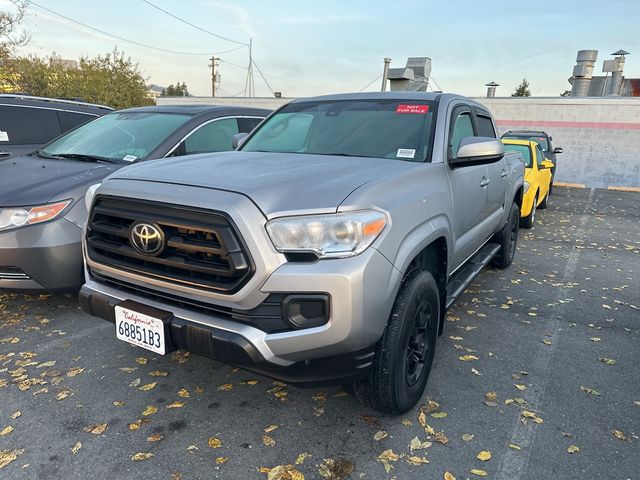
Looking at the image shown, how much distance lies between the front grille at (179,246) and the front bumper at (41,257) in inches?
47.2

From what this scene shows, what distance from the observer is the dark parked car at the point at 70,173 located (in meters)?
3.43

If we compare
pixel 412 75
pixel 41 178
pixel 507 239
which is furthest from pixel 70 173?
pixel 412 75

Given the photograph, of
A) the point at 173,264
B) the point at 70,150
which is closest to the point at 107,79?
the point at 70,150

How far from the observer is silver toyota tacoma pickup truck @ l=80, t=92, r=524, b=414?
2.01 metres

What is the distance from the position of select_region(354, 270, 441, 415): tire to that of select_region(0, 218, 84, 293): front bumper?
2504mm

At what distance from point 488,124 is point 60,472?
456cm

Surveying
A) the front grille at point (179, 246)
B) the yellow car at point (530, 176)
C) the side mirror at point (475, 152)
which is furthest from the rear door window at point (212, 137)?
the yellow car at point (530, 176)

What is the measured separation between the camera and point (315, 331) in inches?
78.7

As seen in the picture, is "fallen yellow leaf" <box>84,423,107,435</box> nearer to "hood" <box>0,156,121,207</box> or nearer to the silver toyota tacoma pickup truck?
the silver toyota tacoma pickup truck

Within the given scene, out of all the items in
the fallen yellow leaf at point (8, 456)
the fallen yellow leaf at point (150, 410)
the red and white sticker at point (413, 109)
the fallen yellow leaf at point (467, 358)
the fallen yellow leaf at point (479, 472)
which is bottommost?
the fallen yellow leaf at point (150, 410)

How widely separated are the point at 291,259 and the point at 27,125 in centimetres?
598

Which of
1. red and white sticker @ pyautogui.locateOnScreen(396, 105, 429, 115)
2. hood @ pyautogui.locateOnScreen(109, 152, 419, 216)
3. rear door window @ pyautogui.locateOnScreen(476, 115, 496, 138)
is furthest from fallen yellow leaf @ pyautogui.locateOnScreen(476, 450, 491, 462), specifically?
rear door window @ pyautogui.locateOnScreen(476, 115, 496, 138)

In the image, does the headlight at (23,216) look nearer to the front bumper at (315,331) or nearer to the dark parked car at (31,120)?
the front bumper at (315,331)

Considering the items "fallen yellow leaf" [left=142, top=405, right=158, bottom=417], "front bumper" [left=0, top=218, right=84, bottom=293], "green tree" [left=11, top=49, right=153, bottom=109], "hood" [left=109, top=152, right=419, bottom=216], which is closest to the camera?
"hood" [left=109, top=152, right=419, bottom=216]
